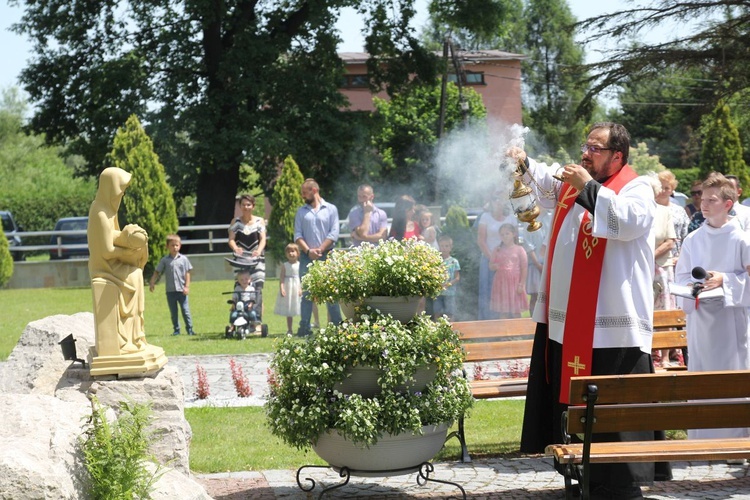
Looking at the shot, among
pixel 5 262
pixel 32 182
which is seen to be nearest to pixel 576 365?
pixel 5 262

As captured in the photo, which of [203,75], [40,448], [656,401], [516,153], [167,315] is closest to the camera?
[40,448]

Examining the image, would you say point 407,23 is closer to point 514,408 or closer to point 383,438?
point 514,408

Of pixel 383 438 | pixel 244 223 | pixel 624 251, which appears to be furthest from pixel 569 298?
pixel 244 223

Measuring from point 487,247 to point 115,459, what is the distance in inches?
354

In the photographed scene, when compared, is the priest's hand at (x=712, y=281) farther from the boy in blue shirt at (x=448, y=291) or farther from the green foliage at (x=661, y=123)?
the green foliage at (x=661, y=123)

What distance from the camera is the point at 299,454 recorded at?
715cm

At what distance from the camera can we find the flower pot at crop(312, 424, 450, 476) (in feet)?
18.3

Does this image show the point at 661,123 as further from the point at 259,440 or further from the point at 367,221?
the point at 259,440

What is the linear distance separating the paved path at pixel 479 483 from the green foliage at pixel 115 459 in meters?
1.56

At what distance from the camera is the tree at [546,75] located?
211ft

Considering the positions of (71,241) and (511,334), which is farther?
(71,241)

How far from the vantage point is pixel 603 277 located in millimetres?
5609

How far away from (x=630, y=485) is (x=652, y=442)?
358 millimetres

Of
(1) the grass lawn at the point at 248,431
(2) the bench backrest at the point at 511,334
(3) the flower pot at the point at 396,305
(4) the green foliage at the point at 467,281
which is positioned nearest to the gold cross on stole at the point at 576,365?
(3) the flower pot at the point at 396,305
